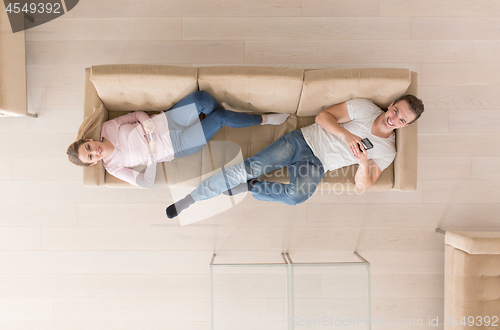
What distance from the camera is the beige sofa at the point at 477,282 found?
1.77 m

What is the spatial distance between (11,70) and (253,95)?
1780 mm

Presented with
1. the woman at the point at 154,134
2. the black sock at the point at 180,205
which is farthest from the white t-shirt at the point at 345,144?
the black sock at the point at 180,205

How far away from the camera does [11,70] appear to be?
1884 millimetres

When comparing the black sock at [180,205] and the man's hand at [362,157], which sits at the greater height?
the man's hand at [362,157]

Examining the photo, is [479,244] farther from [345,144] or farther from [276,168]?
[276,168]

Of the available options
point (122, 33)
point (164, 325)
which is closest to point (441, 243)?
point (164, 325)

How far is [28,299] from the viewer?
7.12 ft

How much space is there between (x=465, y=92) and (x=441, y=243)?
4.17 feet

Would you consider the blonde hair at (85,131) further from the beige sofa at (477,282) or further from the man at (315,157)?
the beige sofa at (477,282)

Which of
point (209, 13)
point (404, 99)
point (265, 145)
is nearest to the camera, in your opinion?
point (404, 99)

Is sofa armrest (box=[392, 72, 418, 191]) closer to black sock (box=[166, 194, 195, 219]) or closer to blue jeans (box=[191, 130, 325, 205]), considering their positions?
blue jeans (box=[191, 130, 325, 205])

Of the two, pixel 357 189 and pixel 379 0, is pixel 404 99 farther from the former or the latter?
pixel 379 0

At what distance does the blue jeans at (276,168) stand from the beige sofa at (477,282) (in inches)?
45.8

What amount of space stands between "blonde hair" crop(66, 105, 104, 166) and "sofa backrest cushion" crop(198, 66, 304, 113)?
0.72m
